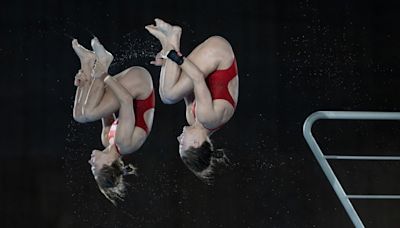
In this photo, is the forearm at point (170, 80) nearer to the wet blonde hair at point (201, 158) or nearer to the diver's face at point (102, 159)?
the wet blonde hair at point (201, 158)

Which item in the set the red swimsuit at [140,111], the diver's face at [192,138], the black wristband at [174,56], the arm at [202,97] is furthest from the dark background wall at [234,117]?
the black wristband at [174,56]

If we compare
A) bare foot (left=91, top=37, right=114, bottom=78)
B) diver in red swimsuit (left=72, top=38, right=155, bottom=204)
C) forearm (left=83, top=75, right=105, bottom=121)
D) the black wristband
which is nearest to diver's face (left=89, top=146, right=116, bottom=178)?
diver in red swimsuit (left=72, top=38, right=155, bottom=204)

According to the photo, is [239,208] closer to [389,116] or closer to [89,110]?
[89,110]

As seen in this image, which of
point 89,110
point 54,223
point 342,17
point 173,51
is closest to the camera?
point 173,51

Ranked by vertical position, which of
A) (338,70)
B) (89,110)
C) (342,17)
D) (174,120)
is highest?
(342,17)

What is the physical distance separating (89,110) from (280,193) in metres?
2.13

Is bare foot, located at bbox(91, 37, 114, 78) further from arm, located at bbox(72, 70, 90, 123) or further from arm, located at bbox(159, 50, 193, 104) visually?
arm, located at bbox(159, 50, 193, 104)

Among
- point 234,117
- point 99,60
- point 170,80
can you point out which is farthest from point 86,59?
point 234,117

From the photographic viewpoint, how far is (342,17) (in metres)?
4.31

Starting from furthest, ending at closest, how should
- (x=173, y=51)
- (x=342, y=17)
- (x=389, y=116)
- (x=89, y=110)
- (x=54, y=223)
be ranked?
(x=342, y=17) < (x=54, y=223) < (x=89, y=110) < (x=173, y=51) < (x=389, y=116)

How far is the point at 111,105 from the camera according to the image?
2242mm

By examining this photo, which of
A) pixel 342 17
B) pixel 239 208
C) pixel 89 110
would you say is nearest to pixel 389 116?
pixel 89 110

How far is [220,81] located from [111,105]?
Answer: 1.16 ft

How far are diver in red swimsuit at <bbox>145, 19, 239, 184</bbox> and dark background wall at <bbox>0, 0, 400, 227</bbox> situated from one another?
5.41ft
